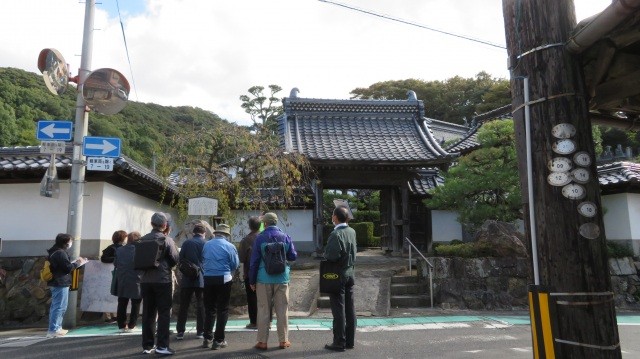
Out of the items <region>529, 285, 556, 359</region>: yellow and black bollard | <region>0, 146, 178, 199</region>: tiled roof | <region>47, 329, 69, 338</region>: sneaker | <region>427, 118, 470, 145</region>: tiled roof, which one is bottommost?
<region>47, 329, 69, 338</region>: sneaker

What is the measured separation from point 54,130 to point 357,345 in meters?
6.07

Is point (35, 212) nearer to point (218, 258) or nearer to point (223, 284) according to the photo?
point (218, 258)

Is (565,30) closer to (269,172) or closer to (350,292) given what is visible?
(350,292)

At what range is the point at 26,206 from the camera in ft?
32.3

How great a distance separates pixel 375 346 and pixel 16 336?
584 centimetres

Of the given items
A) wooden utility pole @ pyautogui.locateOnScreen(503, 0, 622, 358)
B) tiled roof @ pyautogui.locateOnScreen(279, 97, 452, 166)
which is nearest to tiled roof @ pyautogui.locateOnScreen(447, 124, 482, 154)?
tiled roof @ pyautogui.locateOnScreen(279, 97, 452, 166)

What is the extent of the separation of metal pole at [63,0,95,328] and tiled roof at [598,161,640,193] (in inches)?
479

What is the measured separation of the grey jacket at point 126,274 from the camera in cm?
738

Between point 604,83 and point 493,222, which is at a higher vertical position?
point 604,83

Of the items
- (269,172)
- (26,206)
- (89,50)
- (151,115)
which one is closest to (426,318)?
(269,172)

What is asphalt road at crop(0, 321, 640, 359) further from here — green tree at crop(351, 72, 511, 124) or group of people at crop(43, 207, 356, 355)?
green tree at crop(351, 72, 511, 124)

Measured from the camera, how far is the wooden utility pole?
305 cm

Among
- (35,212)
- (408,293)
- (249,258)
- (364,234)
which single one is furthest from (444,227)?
(35,212)

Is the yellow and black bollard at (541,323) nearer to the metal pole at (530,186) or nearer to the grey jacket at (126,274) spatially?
the metal pole at (530,186)
